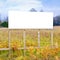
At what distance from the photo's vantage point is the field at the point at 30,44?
486cm

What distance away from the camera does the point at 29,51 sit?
5012mm

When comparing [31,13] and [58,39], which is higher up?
[31,13]

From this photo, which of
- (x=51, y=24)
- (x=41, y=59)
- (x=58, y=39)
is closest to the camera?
(x=41, y=59)

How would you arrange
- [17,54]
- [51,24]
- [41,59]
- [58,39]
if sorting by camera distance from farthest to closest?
[58,39]
[51,24]
[17,54]
[41,59]

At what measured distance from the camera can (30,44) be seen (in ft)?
18.4

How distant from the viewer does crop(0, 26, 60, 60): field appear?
4.86 metres

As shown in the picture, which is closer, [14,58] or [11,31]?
[14,58]

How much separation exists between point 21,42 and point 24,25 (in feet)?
1.44

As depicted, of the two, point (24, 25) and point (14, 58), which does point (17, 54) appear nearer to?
point (14, 58)

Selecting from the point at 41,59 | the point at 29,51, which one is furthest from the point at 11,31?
the point at 41,59

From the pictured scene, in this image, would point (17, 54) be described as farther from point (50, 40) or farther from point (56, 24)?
point (56, 24)

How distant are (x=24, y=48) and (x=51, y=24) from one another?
682 millimetres

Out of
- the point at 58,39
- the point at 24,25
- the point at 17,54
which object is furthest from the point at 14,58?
the point at 58,39

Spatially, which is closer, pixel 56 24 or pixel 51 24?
pixel 51 24
